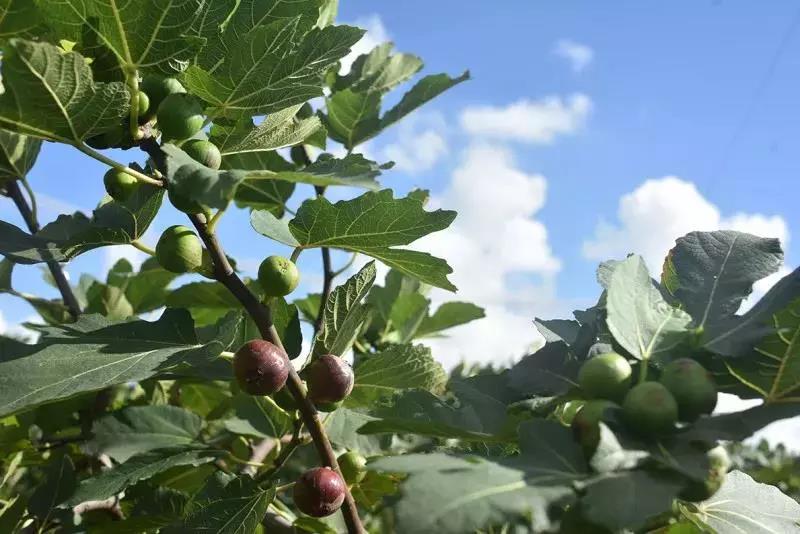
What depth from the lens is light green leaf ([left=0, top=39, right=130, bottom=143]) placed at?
1019 millimetres

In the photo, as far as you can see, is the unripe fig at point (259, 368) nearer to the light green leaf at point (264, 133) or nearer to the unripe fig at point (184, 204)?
the unripe fig at point (184, 204)

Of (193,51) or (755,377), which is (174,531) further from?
(755,377)

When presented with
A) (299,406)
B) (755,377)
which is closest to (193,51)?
(299,406)

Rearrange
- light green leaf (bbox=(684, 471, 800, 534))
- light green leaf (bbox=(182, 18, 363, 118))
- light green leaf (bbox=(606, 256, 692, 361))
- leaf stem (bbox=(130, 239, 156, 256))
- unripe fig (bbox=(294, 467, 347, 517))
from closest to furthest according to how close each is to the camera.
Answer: light green leaf (bbox=(606, 256, 692, 361)) < light green leaf (bbox=(684, 471, 800, 534)) < light green leaf (bbox=(182, 18, 363, 118)) < unripe fig (bbox=(294, 467, 347, 517)) < leaf stem (bbox=(130, 239, 156, 256))

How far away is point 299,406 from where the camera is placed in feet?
4.36

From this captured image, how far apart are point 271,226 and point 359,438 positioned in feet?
1.57

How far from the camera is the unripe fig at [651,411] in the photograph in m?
0.82

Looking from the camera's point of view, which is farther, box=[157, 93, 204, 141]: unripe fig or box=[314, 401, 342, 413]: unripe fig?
box=[314, 401, 342, 413]: unripe fig

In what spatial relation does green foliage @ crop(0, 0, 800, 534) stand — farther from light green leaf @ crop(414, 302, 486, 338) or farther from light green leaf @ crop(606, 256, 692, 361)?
light green leaf @ crop(414, 302, 486, 338)

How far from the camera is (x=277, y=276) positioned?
4.47ft

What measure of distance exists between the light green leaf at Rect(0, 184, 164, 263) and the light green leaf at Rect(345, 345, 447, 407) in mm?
566

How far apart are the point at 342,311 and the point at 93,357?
0.47 metres

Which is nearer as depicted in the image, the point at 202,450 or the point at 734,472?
the point at 734,472

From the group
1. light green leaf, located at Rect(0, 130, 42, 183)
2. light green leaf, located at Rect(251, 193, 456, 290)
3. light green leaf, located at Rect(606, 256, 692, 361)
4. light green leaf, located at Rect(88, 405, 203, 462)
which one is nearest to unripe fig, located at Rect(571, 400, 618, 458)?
light green leaf, located at Rect(606, 256, 692, 361)
